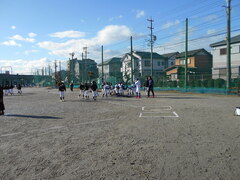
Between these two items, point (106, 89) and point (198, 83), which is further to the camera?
point (198, 83)

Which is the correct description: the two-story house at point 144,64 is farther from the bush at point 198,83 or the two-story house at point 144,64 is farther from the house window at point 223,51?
the bush at point 198,83

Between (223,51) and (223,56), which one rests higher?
(223,51)

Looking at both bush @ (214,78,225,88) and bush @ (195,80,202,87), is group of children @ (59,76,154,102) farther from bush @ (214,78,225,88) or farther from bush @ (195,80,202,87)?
bush @ (214,78,225,88)

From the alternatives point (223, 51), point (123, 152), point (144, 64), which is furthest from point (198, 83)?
point (144, 64)

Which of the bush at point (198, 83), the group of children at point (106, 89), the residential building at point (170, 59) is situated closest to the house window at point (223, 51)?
the bush at point (198, 83)

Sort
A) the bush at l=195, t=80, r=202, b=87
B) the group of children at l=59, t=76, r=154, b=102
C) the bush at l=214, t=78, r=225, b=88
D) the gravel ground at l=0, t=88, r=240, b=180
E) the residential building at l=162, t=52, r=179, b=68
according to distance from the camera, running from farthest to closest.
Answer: the residential building at l=162, t=52, r=179, b=68 → the bush at l=195, t=80, r=202, b=87 → the bush at l=214, t=78, r=225, b=88 → the group of children at l=59, t=76, r=154, b=102 → the gravel ground at l=0, t=88, r=240, b=180

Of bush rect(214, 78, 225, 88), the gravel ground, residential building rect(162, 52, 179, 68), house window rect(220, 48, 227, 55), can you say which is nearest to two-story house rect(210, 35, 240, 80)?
house window rect(220, 48, 227, 55)

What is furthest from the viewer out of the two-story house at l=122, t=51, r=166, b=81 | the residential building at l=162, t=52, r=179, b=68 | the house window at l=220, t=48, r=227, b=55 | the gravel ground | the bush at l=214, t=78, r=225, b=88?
the residential building at l=162, t=52, r=179, b=68

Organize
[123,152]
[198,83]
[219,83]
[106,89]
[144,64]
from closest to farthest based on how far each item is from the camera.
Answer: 1. [123,152]
2. [106,89]
3. [219,83]
4. [198,83]
5. [144,64]

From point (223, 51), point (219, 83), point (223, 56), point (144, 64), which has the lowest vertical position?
point (219, 83)

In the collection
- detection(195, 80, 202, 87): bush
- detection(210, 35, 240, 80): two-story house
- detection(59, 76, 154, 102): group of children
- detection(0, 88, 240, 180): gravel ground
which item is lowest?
detection(0, 88, 240, 180): gravel ground

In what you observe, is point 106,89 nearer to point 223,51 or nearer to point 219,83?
point 219,83

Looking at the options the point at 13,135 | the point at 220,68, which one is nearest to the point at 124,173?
the point at 13,135

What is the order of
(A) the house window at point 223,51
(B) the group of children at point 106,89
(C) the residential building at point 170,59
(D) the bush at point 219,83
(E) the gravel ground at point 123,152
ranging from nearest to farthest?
1. (E) the gravel ground at point 123,152
2. (B) the group of children at point 106,89
3. (D) the bush at point 219,83
4. (A) the house window at point 223,51
5. (C) the residential building at point 170,59
